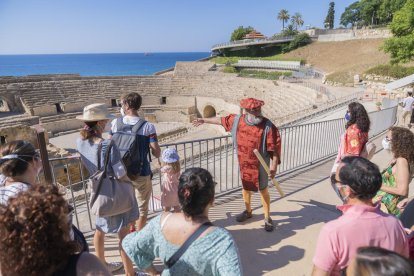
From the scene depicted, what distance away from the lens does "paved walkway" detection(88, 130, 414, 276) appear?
3.45 metres

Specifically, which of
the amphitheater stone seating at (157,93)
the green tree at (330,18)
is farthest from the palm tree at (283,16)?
the amphitheater stone seating at (157,93)

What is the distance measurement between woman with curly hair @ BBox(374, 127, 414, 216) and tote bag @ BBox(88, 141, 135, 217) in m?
2.68

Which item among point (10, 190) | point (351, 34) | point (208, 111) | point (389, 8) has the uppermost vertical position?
point (389, 8)

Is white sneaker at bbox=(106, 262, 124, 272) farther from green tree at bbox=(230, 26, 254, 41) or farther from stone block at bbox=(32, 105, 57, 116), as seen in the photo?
green tree at bbox=(230, 26, 254, 41)

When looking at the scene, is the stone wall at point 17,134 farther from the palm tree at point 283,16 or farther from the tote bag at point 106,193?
the palm tree at point 283,16

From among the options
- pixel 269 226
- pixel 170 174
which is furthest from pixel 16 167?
pixel 269 226

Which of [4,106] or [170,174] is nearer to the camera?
[170,174]

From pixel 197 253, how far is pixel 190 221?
7.9 inches

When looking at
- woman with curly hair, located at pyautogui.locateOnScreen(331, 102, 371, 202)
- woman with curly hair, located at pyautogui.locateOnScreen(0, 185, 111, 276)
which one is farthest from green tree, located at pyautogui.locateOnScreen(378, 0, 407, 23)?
woman with curly hair, located at pyautogui.locateOnScreen(0, 185, 111, 276)

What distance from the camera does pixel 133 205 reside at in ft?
10.1

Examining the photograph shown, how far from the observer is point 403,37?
1905cm

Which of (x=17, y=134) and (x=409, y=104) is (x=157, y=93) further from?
(x=409, y=104)

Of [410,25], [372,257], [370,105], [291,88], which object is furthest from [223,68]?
[372,257]

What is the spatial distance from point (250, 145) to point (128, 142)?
1.64 metres
